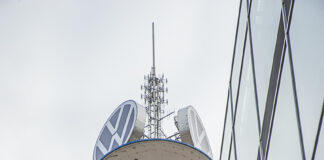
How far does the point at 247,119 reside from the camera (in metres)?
9.46

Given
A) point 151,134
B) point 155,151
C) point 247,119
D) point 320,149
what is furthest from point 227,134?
point 151,134

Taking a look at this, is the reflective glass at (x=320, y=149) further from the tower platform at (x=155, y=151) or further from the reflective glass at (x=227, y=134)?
the tower platform at (x=155, y=151)

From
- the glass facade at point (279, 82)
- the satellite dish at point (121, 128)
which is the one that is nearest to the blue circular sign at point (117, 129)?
the satellite dish at point (121, 128)

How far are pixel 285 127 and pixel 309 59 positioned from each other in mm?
1304

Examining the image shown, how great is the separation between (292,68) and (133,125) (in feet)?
52.6

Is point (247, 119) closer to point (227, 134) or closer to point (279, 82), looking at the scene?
point (279, 82)

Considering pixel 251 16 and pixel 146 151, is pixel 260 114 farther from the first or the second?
pixel 146 151

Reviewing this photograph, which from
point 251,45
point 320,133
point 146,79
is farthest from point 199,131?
point 320,133

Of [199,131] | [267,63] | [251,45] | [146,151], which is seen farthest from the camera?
[199,131]

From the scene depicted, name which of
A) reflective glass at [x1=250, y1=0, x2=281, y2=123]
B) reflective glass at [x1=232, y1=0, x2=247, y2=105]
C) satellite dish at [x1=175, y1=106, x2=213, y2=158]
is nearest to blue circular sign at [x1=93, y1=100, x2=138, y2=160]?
satellite dish at [x1=175, y1=106, x2=213, y2=158]

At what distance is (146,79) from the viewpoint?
3119cm

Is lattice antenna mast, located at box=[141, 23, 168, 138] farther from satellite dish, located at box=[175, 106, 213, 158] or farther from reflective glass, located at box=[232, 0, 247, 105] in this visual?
reflective glass, located at box=[232, 0, 247, 105]

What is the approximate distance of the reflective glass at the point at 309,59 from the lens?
5.52 m

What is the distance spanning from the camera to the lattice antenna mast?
2741 cm
